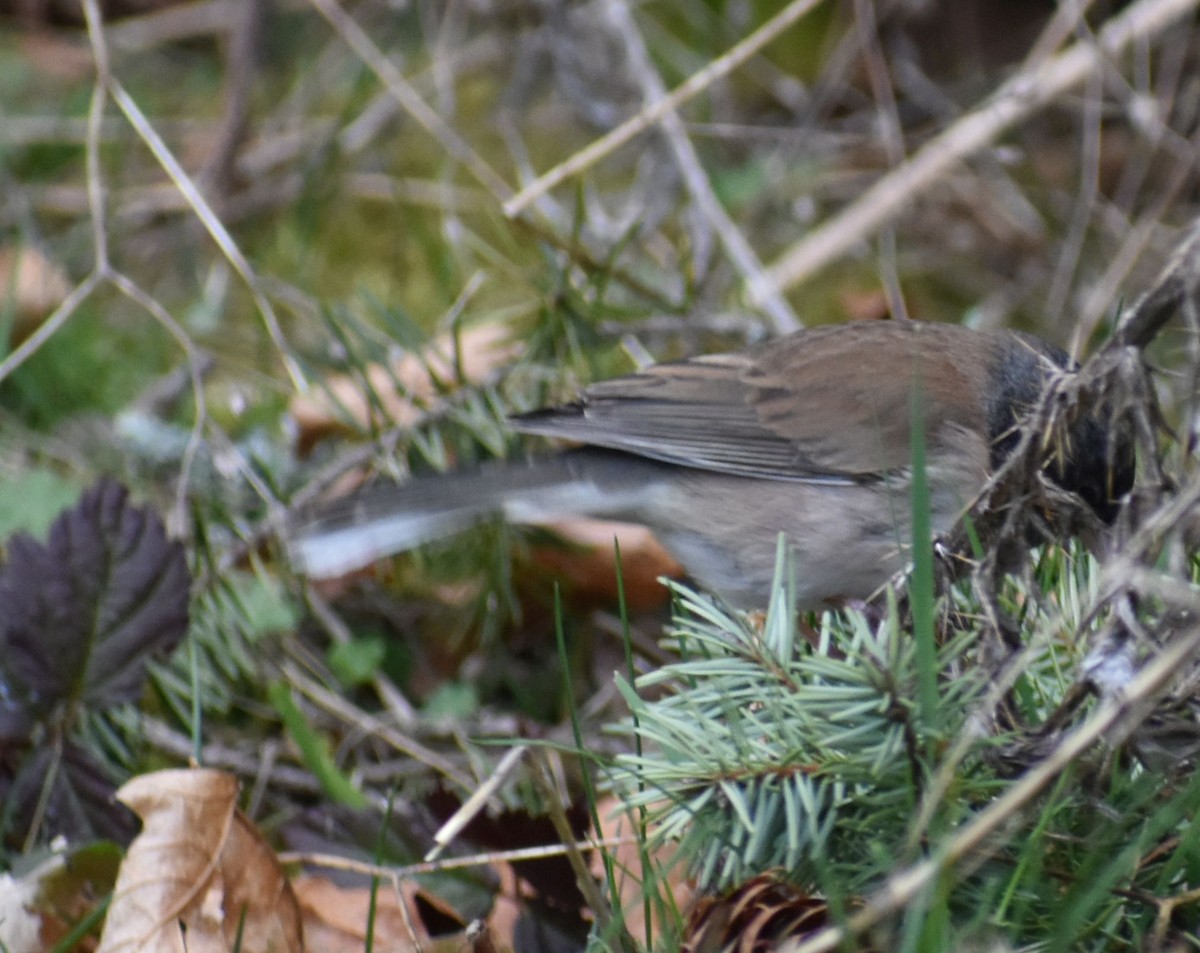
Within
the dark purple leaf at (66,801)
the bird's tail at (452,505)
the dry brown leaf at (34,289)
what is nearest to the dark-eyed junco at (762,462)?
the bird's tail at (452,505)

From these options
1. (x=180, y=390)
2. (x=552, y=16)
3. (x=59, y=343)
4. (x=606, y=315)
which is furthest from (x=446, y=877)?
(x=552, y=16)

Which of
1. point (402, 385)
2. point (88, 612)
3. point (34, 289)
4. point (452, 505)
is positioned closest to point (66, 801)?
point (88, 612)

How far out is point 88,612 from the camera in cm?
194

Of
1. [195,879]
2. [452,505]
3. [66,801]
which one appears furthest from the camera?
[452,505]

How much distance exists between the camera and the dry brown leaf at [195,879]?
162 cm

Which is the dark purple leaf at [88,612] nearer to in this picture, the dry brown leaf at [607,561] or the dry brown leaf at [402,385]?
the dry brown leaf at [402,385]

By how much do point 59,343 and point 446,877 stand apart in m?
1.83

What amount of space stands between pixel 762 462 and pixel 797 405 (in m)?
0.11

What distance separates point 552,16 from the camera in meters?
3.75

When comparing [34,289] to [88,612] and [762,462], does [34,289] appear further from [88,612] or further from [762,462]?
[762,462]

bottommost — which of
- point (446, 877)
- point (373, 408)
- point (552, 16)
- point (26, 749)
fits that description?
point (446, 877)

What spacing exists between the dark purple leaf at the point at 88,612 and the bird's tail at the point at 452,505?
278 millimetres

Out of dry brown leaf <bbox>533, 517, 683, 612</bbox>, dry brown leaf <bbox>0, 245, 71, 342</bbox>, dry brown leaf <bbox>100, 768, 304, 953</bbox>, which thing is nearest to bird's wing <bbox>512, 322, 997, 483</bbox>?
dry brown leaf <bbox>533, 517, 683, 612</bbox>

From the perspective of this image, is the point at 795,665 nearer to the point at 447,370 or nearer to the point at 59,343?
the point at 447,370
